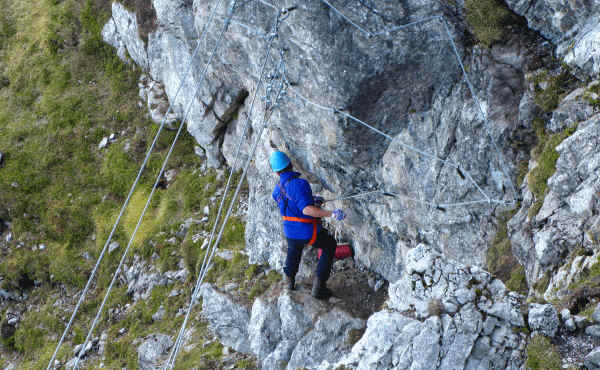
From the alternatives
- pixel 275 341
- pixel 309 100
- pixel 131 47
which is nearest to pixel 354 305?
pixel 275 341

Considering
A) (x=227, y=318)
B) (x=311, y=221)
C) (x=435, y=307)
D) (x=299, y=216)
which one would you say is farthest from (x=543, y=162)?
(x=227, y=318)

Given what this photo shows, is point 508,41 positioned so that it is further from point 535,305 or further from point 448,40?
point 535,305

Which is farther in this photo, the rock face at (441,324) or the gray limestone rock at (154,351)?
the gray limestone rock at (154,351)

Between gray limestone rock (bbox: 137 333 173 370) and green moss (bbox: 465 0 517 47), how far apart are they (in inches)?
370

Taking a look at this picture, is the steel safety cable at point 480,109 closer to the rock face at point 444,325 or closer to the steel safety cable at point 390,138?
the steel safety cable at point 390,138

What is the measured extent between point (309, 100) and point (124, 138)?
34.6 feet

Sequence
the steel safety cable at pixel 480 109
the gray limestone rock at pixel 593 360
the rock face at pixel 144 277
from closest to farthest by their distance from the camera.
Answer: the gray limestone rock at pixel 593 360 < the steel safety cable at pixel 480 109 < the rock face at pixel 144 277

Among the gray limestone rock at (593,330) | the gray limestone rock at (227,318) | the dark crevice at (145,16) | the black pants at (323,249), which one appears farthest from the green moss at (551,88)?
the dark crevice at (145,16)

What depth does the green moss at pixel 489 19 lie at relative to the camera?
6766 millimetres

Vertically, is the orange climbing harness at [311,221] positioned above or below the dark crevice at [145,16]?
below

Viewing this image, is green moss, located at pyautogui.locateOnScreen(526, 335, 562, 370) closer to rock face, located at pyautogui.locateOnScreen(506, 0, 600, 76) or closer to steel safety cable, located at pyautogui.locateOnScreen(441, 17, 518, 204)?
steel safety cable, located at pyautogui.locateOnScreen(441, 17, 518, 204)

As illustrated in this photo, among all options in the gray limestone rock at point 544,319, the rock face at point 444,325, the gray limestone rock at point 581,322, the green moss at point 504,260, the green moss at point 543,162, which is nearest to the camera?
the gray limestone rock at point 581,322

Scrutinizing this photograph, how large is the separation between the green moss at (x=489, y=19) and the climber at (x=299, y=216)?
3.61m

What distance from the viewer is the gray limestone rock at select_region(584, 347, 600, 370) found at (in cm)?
445
